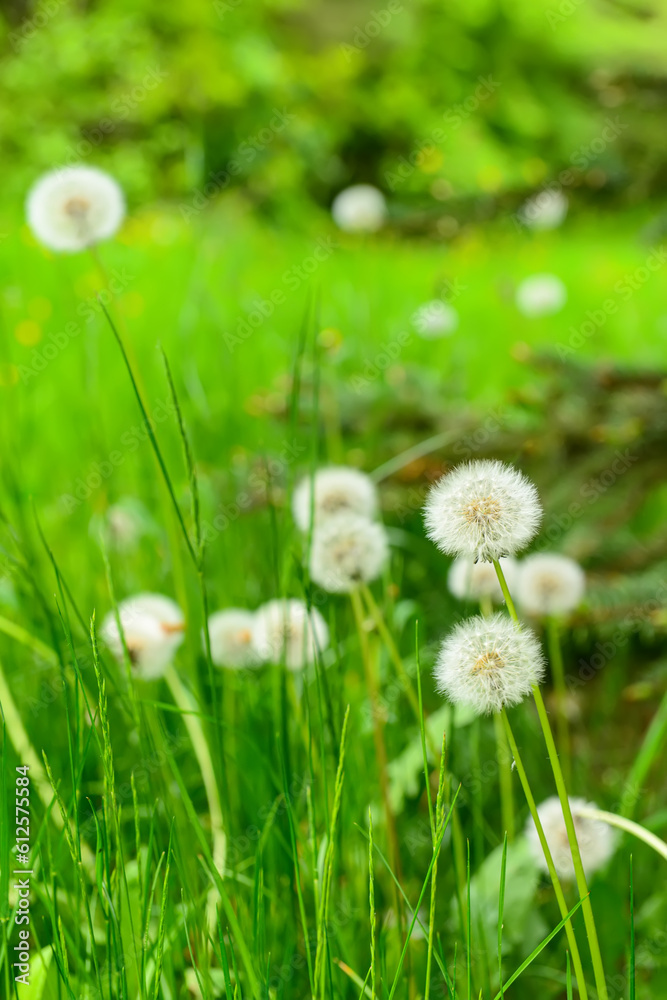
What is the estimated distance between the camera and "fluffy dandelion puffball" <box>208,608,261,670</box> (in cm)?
102

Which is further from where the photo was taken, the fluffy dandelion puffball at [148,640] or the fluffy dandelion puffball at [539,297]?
the fluffy dandelion puffball at [539,297]

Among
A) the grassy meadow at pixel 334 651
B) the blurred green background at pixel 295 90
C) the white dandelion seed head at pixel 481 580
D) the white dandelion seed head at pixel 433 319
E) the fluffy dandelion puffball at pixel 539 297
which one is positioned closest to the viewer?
the grassy meadow at pixel 334 651

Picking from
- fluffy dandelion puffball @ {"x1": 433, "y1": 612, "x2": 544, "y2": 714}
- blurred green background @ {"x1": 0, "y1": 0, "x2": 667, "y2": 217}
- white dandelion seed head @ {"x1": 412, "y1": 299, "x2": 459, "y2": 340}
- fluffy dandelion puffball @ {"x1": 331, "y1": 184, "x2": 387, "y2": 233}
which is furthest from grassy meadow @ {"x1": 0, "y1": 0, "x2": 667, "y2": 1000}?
blurred green background @ {"x1": 0, "y1": 0, "x2": 667, "y2": 217}

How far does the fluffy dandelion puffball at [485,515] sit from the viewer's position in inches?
18.9

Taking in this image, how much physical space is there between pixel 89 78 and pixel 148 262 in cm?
426

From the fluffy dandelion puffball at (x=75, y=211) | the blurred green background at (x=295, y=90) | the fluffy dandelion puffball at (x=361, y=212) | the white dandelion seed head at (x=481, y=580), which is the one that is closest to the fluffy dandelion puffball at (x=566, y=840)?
the white dandelion seed head at (x=481, y=580)

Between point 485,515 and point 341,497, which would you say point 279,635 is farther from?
point 485,515

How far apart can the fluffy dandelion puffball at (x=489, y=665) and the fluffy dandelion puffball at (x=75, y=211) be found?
80 cm

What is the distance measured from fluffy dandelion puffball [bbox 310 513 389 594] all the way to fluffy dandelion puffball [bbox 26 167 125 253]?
0.49 meters

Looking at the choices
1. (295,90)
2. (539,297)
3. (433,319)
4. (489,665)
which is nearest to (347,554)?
(489,665)

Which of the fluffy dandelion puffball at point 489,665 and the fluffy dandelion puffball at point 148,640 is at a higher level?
the fluffy dandelion puffball at point 148,640

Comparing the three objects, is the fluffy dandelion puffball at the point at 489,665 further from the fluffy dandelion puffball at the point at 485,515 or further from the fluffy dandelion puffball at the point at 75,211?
the fluffy dandelion puffball at the point at 75,211

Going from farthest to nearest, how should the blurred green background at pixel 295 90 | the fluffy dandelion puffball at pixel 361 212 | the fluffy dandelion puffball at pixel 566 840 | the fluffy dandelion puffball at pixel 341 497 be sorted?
the blurred green background at pixel 295 90
the fluffy dandelion puffball at pixel 361 212
the fluffy dandelion puffball at pixel 341 497
the fluffy dandelion puffball at pixel 566 840

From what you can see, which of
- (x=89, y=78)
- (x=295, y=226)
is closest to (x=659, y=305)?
(x=295, y=226)
